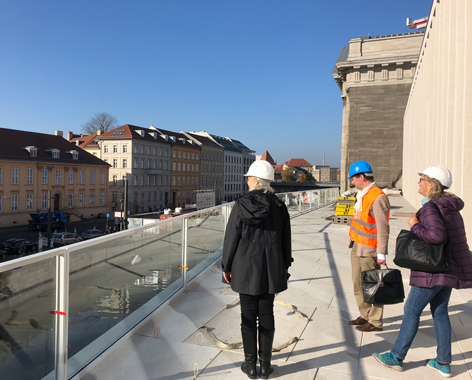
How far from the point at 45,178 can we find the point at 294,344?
174 feet

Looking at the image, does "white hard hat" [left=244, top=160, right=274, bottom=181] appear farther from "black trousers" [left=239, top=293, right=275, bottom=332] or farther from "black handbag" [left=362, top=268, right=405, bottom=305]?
"black handbag" [left=362, top=268, right=405, bottom=305]

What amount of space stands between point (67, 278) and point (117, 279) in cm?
77

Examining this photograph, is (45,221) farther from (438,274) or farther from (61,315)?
(438,274)

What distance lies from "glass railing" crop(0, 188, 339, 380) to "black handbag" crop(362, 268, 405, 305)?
2313 mm

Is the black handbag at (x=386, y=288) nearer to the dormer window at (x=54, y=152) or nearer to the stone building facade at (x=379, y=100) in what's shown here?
the stone building facade at (x=379, y=100)

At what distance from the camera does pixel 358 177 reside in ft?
13.2

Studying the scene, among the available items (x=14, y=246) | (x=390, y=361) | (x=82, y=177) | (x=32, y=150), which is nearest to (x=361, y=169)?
(x=390, y=361)

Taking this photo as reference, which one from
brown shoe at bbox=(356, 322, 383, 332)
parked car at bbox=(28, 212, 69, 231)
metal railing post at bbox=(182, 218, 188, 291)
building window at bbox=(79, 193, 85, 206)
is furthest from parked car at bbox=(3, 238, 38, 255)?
brown shoe at bbox=(356, 322, 383, 332)

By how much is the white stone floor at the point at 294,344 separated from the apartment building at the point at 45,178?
42085 mm

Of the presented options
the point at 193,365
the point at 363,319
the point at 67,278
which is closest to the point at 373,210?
the point at 363,319

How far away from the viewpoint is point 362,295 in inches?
161

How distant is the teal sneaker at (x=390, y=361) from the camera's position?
10.4ft

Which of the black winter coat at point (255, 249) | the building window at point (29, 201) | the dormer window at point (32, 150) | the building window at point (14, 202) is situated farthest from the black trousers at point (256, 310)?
the dormer window at point (32, 150)

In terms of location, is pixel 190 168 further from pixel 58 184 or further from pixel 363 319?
pixel 363 319
